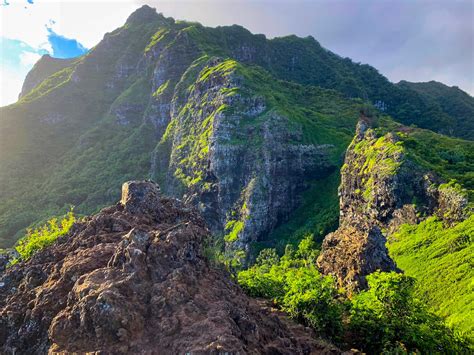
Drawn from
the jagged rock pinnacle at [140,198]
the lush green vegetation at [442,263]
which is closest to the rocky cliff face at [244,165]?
the lush green vegetation at [442,263]

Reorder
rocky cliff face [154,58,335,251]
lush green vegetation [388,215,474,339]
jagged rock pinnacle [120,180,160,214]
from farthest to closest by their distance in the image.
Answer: rocky cliff face [154,58,335,251], lush green vegetation [388,215,474,339], jagged rock pinnacle [120,180,160,214]

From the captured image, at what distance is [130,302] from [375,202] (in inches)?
2954

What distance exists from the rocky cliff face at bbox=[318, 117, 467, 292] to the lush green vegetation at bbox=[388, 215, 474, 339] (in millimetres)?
3312

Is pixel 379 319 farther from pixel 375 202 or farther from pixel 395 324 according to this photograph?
pixel 375 202

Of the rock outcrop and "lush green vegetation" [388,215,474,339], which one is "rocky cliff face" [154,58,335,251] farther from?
the rock outcrop

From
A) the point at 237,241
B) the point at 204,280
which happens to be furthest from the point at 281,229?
the point at 204,280

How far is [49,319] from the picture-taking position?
850 inches

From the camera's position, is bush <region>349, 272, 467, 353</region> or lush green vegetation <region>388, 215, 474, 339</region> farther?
lush green vegetation <region>388, 215, 474, 339</region>

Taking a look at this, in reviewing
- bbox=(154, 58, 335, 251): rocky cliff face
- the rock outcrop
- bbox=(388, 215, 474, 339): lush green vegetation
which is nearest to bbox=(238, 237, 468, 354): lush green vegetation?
the rock outcrop

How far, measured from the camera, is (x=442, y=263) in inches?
2228

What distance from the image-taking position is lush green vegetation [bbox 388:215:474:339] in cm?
4572

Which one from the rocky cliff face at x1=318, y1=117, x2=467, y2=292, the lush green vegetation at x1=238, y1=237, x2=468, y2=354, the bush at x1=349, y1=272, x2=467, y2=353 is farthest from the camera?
the rocky cliff face at x1=318, y1=117, x2=467, y2=292

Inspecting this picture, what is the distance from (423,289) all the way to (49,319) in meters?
49.8

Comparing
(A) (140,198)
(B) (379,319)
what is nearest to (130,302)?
(A) (140,198)
